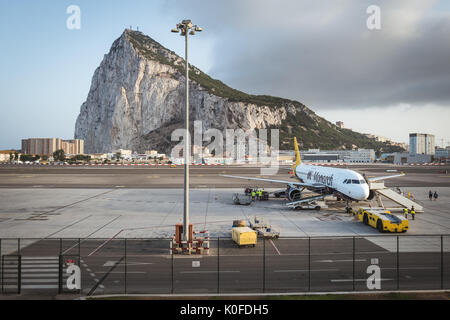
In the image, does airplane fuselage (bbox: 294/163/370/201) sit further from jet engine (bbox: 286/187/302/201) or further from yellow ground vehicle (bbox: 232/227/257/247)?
yellow ground vehicle (bbox: 232/227/257/247)

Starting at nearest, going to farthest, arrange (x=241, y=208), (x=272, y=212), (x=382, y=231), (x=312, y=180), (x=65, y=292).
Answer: (x=65, y=292) < (x=382, y=231) < (x=272, y=212) < (x=241, y=208) < (x=312, y=180)

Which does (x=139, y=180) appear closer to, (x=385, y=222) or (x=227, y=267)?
(x=385, y=222)

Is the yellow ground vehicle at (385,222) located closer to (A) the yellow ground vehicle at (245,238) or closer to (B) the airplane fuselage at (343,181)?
(B) the airplane fuselage at (343,181)

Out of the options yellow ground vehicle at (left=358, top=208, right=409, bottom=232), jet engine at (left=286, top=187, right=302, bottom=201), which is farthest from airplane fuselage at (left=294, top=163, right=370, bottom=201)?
yellow ground vehicle at (left=358, top=208, right=409, bottom=232)

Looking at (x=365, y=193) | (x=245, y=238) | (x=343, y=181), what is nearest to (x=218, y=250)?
(x=245, y=238)

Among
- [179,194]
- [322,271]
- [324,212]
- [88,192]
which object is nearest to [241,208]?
[324,212]

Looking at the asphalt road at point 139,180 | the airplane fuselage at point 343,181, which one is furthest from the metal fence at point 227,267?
the asphalt road at point 139,180
